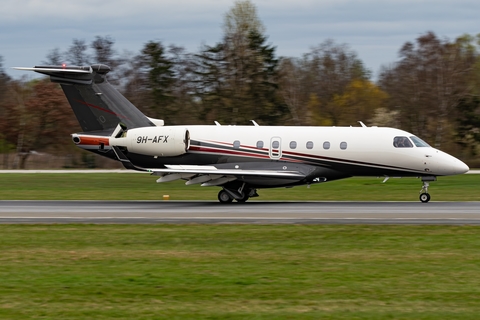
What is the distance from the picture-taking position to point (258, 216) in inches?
885

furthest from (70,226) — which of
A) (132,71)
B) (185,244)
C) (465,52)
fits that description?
(465,52)

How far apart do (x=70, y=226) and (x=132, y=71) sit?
196ft

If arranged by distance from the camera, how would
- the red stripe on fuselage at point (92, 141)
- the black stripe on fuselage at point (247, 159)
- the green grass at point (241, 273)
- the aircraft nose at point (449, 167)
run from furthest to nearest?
the red stripe on fuselage at point (92, 141), the black stripe on fuselage at point (247, 159), the aircraft nose at point (449, 167), the green grass at point (241, 273)

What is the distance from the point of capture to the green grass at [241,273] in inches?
400

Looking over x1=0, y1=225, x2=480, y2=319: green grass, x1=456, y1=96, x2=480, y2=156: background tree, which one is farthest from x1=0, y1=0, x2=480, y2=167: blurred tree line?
x1=0, y1=225, x2=480, y2=319: green grass

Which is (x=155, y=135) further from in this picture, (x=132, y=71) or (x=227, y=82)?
(x=132, y=71)

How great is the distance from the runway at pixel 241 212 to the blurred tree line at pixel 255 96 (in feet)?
114

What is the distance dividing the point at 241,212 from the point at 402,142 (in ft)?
24.8

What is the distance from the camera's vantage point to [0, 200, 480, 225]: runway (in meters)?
21.2

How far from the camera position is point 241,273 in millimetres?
12742

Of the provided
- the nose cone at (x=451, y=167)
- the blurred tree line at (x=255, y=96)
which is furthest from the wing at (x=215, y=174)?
the blurred tree line at (x=255, y=96)

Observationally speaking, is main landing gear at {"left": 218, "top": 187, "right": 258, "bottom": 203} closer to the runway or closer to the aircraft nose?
the runway

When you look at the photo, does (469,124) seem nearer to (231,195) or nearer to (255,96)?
(255,96)

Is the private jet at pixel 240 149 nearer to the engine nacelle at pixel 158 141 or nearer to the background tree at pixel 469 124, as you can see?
the engine nacelle at pixel 158 141
